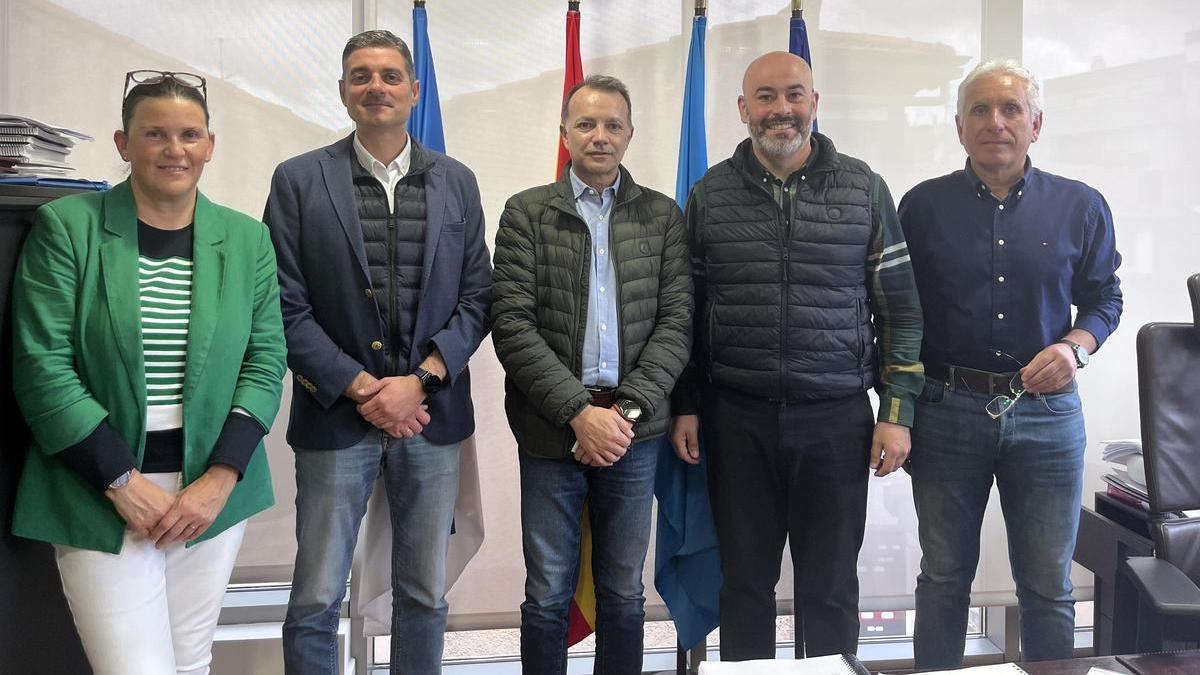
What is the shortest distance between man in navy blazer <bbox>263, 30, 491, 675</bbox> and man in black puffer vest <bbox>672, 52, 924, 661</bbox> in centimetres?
72

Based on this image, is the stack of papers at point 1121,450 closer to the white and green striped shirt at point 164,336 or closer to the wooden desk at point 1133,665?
the wooden desk at point 1133,665

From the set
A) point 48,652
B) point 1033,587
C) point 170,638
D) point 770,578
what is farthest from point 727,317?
point 48,652

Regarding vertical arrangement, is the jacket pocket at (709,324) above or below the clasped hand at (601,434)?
above

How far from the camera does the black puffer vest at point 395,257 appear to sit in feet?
6.91

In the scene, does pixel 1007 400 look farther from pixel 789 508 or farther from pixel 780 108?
pixel 780 108

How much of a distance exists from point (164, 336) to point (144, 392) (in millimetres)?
126

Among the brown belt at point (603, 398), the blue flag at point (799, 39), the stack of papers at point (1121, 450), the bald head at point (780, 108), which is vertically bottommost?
the stack of papers at point (1121, 450)

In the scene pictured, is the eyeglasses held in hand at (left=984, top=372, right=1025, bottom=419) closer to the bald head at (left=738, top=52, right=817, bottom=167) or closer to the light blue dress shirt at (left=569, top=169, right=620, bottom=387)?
the bald head at (left=738, top=52, right=817, bottom=167)

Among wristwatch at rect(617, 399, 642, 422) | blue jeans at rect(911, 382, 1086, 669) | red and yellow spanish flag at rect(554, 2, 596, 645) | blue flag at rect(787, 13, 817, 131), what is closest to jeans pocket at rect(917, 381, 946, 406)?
blue jeans at rect(911, 382, 1086, 669)

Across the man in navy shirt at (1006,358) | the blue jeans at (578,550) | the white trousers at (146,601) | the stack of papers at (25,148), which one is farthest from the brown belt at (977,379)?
the stack of papers at (25,148)

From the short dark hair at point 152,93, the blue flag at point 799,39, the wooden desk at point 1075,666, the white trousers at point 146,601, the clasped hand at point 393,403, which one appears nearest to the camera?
the wooden desk at point 1075,666

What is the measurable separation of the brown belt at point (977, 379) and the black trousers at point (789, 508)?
0.87ft

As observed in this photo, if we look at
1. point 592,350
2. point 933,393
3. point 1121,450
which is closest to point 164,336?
point 592,350

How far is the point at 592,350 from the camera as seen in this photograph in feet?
7.27
